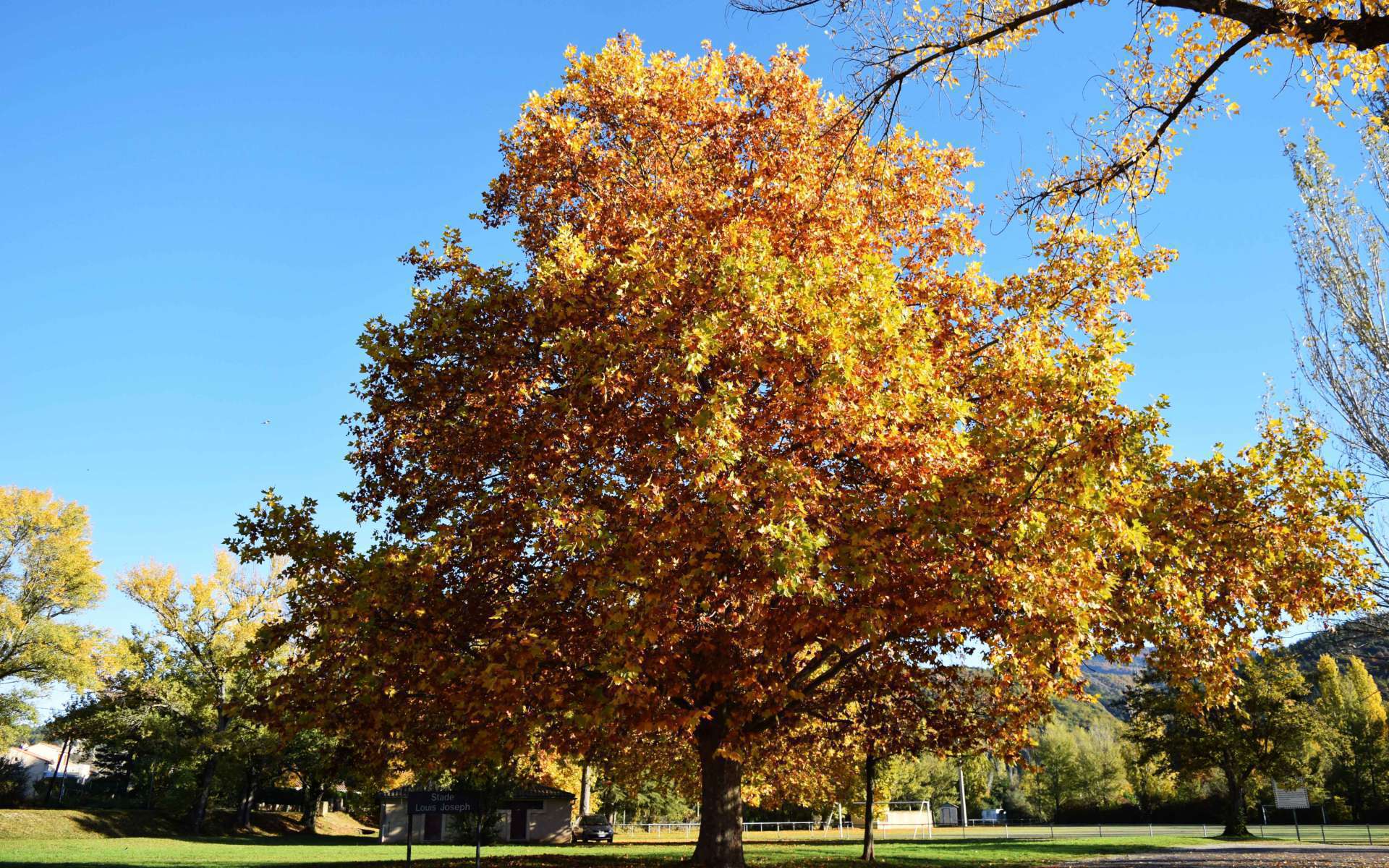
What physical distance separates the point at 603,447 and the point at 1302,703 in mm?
49730

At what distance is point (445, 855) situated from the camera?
2814cm

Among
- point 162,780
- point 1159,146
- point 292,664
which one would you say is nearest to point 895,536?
point 1159,146

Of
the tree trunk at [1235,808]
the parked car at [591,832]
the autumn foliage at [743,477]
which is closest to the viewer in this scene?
the autumn foliage at [743,477]

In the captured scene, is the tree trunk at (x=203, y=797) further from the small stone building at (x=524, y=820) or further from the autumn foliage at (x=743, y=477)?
the autumn foliage at (x=743, y=477)

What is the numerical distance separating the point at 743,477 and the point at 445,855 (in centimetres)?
2387

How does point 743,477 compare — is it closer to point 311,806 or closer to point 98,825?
point 98,825

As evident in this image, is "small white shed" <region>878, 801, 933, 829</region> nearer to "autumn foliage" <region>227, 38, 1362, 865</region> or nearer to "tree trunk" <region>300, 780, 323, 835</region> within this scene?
"tree trunk" <region>300, 780, 323, 835</region>

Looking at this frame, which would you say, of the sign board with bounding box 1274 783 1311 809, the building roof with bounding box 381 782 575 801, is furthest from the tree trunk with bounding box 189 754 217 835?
the sign board with bounding box 1274 783 1311 809

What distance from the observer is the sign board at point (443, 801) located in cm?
1630

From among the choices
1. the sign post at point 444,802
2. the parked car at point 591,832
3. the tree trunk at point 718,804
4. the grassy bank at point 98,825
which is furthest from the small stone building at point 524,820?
the tree trunk at point 718,804

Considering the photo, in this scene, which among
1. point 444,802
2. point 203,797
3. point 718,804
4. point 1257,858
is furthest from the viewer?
point 203,797

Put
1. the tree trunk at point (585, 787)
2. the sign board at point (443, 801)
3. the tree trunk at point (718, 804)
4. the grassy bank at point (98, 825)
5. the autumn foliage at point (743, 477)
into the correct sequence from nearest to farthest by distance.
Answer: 1. the autumn foliage at point (743, 477)
2. the tree trunk at point (718, 804)
3. the sign board at point (443, 801)
4. the grassy bank at point (98, 825)
5. the tree trunk at point (585, 787)

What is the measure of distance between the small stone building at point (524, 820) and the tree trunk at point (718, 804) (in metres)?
37.4

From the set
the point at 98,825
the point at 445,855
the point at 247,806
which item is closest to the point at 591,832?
the point at 247,806
